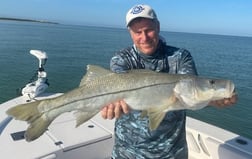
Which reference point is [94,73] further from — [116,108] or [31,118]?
[31,118]

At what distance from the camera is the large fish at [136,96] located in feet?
8.51

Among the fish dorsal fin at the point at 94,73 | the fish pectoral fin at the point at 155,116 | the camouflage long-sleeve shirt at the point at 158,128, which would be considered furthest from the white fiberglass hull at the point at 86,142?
the fish pectoral fin at the point at 155,116

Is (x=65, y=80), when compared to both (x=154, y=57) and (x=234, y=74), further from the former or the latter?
(x=154, y=57)

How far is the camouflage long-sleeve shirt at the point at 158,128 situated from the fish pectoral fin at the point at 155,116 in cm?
24

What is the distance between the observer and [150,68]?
295 cm

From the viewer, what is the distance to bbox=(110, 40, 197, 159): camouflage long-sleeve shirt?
2.83 m

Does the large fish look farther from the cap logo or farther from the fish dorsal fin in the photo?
the cap logo

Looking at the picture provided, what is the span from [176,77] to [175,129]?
509 mm

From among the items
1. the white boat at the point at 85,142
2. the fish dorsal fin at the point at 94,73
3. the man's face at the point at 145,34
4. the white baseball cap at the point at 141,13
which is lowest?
the white boat at the point at 85,142

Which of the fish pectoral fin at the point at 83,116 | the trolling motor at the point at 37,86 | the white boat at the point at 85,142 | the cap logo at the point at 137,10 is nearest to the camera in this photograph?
the fish pectoral fin at the point at 83,116

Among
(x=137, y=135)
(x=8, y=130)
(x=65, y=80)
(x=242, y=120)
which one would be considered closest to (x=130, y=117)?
(x=137, y=135)

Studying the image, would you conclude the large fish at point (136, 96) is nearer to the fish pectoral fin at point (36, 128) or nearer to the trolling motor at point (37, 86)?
the fish pectoral fin at point (36, 128)

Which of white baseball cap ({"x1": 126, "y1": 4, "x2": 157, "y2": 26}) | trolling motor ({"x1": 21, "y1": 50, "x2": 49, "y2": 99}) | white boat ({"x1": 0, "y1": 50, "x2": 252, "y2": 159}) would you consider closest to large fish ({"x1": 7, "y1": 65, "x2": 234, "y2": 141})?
white baseball cap ({"x1": 126, "y1": 4, "x2": 157, "y2": 26})

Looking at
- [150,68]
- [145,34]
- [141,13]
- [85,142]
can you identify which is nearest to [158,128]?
[150,68]
